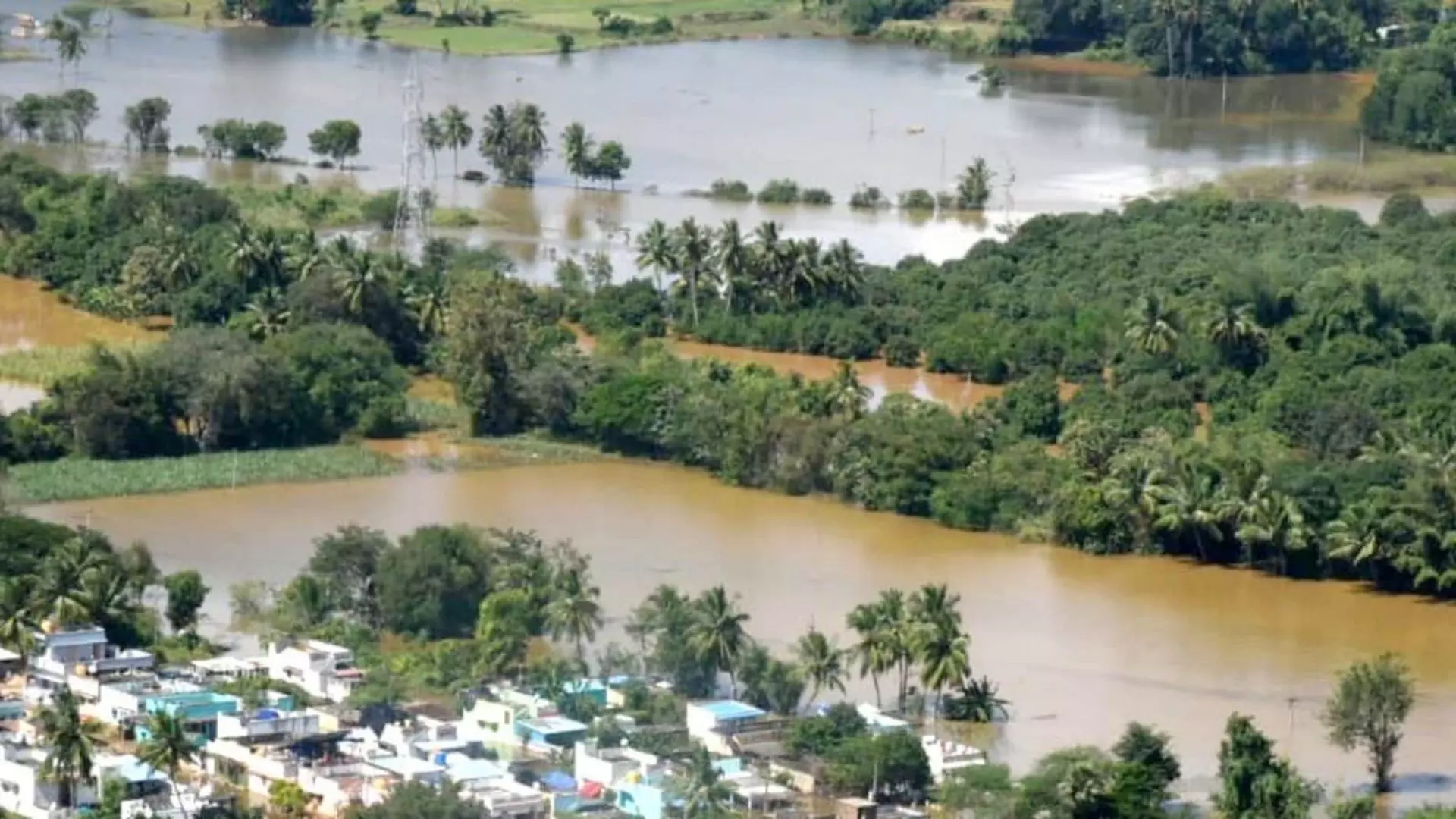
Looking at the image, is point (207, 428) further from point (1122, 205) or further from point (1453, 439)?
point (1122, 205)

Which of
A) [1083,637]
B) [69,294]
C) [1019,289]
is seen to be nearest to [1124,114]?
[1019,289]

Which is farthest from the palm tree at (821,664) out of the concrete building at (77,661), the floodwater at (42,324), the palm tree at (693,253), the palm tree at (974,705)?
the palm tree at (693,253)

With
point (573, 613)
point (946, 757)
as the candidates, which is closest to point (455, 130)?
point (573, 613)

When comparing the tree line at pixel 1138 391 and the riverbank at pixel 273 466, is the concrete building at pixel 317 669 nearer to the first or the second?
the riverbank at pixel 273 466

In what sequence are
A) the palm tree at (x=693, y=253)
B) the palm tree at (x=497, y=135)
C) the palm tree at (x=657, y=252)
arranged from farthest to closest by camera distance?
1. the palm tree at (x=497, y=135)
2. the palm tree at (x=657, y=252)
3. the palm tree at (x=693, y=253)

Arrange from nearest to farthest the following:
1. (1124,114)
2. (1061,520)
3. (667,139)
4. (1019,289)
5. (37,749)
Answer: (37,749), (1061,520), (1019,289), (667,139), (1124,114)

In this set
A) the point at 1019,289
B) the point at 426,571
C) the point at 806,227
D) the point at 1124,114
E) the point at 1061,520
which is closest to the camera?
the point at 426,571

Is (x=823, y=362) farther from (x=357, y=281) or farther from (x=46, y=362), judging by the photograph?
(x=46, y=362)
